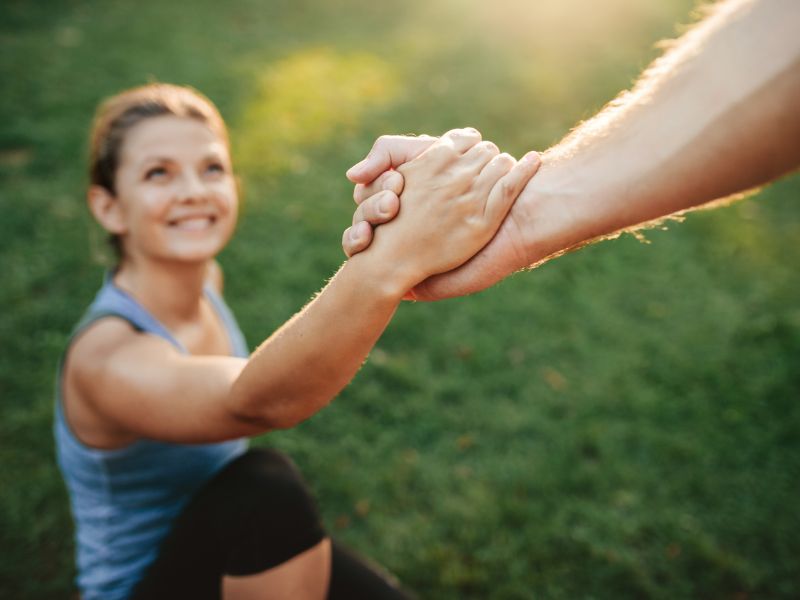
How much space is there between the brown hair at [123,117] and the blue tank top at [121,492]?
1.66ft

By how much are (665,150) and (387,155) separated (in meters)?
0.70

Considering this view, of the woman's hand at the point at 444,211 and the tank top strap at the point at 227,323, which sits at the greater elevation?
the tank top strap at the point at 227,323

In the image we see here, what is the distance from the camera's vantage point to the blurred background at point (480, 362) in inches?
114

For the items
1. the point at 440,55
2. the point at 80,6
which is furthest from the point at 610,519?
the point at 80,6

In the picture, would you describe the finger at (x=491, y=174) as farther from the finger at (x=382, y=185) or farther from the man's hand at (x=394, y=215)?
the finger at (x=382, y=185)

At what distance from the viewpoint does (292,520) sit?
6.32ft

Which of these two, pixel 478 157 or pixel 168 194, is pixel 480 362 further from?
pixel 478 157

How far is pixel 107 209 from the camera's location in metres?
2.32

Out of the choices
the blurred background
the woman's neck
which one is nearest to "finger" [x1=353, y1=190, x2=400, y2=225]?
the woman's neck

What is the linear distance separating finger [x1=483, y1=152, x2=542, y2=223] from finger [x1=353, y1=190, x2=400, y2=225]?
9.1 inches

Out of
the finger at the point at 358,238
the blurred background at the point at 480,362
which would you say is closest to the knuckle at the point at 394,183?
the finger at the point at 358,238

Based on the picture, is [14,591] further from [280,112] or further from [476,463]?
[280,112]

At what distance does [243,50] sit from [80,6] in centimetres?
256

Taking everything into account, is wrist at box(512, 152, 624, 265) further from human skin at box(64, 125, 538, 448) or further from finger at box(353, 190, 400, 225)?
finger at box(353, 190, 400, 225)
